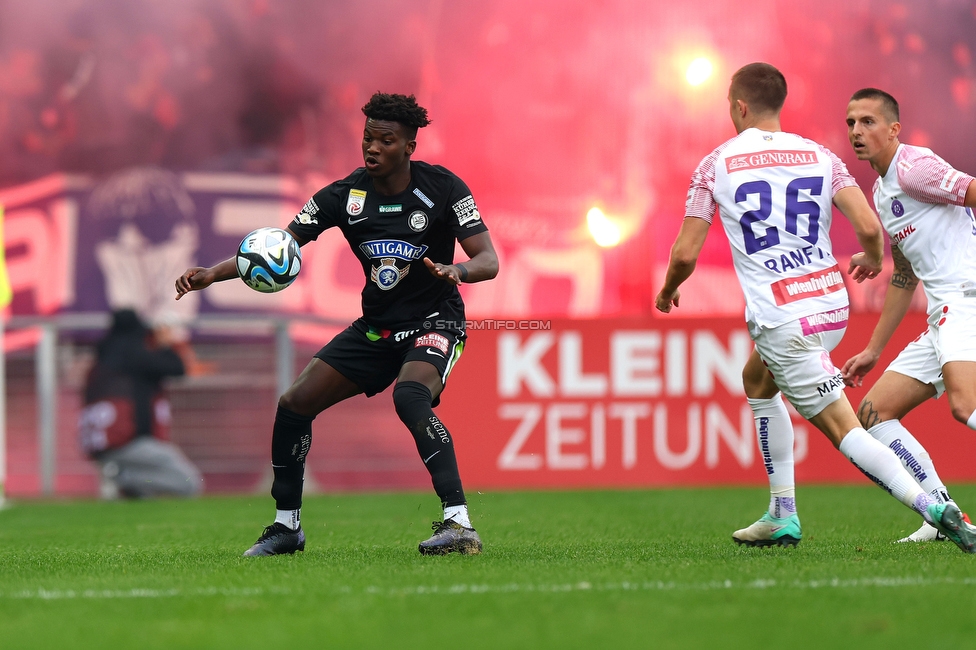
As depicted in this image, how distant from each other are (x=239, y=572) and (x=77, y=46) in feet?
42.7

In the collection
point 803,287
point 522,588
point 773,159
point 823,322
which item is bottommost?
point 522,588

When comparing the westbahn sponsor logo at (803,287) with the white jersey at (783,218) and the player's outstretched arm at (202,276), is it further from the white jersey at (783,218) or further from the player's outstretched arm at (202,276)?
the player's outstretched arm at (202,276)

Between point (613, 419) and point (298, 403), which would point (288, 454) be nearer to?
point (298, 403)

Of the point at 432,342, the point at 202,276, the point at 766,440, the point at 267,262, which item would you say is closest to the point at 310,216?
the point at 267,262

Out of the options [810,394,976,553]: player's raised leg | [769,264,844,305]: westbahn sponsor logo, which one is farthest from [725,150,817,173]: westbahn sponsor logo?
[810,394,976,553]: player's raised leg

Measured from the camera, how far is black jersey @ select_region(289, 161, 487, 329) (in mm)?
5215

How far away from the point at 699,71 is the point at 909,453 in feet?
36.6

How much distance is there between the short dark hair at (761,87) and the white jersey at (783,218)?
0.57ft

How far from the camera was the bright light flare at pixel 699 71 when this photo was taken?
52.5 feet

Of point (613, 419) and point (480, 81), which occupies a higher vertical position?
point (480, 81)

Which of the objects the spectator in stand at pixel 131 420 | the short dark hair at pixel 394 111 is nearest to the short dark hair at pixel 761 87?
the short dark hair at pixel 394 111

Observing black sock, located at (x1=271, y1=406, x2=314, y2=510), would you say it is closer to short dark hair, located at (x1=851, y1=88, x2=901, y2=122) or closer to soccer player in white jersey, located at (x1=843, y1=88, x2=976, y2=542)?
soccer player in white jersey, located at (x1=843, y1=88, x2=976, y2=542)

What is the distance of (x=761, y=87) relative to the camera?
197 inches

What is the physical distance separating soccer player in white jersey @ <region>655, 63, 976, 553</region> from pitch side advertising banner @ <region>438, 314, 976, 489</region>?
565 centimetres
